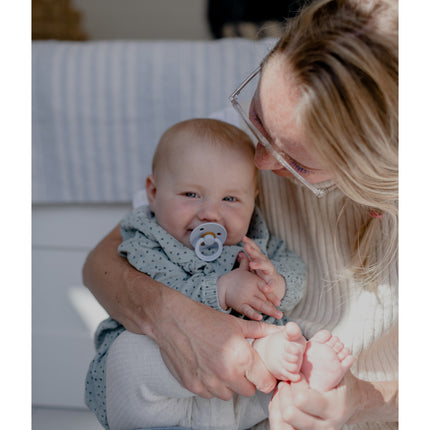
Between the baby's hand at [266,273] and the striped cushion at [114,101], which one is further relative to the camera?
the striped cushion at [114,101]

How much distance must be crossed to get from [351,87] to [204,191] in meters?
0.49

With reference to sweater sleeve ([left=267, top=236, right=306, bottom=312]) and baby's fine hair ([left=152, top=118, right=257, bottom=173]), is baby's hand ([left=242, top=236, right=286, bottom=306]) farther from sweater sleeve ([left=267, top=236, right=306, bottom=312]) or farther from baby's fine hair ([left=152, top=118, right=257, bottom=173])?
baby's fine hair ([left=152, top=118, right=257, bottom=173])

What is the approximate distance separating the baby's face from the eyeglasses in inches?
6.1

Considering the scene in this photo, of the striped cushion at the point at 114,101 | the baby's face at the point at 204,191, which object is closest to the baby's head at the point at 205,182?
the baby's face at the point at 204,191

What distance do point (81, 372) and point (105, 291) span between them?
0.86 m

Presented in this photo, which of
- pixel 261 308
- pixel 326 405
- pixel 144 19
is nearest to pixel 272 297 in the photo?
pixel 261 308

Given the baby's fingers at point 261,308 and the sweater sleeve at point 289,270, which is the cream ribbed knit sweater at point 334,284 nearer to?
the sweater sleeve at point 289,270

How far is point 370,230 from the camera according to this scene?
3.79 feet

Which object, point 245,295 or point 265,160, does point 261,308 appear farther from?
point 265,160

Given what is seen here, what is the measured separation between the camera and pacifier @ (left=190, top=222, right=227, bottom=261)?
3.83ft

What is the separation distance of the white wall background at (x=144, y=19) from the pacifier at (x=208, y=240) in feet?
9.05

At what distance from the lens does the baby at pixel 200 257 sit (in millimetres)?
1058

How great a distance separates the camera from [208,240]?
1.17 metres
